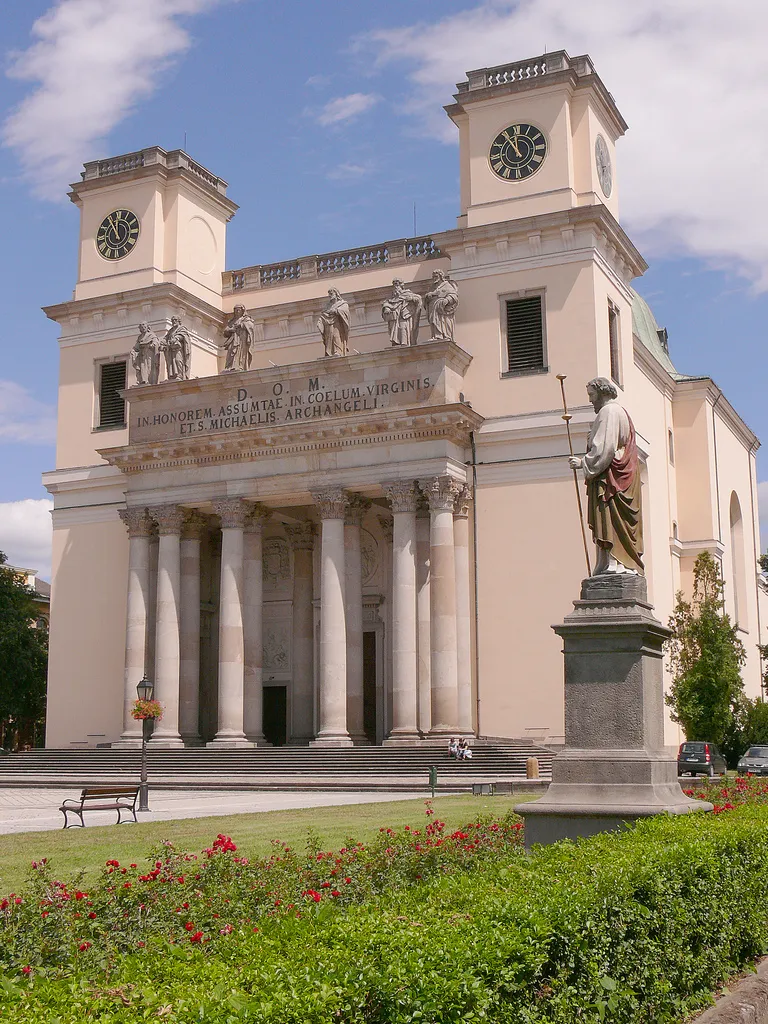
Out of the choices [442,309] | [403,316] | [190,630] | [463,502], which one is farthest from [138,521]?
[442,309]

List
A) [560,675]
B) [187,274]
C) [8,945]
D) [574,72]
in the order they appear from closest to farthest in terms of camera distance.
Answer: [8,945]
[560,675]
[574,72]
[187,274]

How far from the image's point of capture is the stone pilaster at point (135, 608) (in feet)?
141

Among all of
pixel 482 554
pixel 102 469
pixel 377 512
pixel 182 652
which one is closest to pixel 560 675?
pixel 482 554

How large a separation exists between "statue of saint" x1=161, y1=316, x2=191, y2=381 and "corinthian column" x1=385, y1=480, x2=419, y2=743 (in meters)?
10.1

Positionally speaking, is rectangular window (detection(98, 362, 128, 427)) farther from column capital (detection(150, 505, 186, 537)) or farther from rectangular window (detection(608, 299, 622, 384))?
rectangular window (detection(608, 299, 622, 384))

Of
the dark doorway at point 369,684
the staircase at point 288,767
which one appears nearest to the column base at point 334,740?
the staircase at point 288,767

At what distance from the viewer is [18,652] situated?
2484 inches

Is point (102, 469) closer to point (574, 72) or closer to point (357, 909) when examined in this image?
point (574, 72)

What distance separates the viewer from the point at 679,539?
2055 inches

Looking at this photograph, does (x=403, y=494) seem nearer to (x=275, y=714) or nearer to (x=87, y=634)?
(x=275, y=714)

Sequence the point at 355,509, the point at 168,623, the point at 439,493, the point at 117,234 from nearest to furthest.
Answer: the point at 439,493, the point at 355,509, the point at 168,623, the point at 117,234

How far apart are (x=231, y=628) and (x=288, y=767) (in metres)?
6.04

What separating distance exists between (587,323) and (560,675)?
12031 mm

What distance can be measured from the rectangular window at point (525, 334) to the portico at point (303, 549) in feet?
5.77
